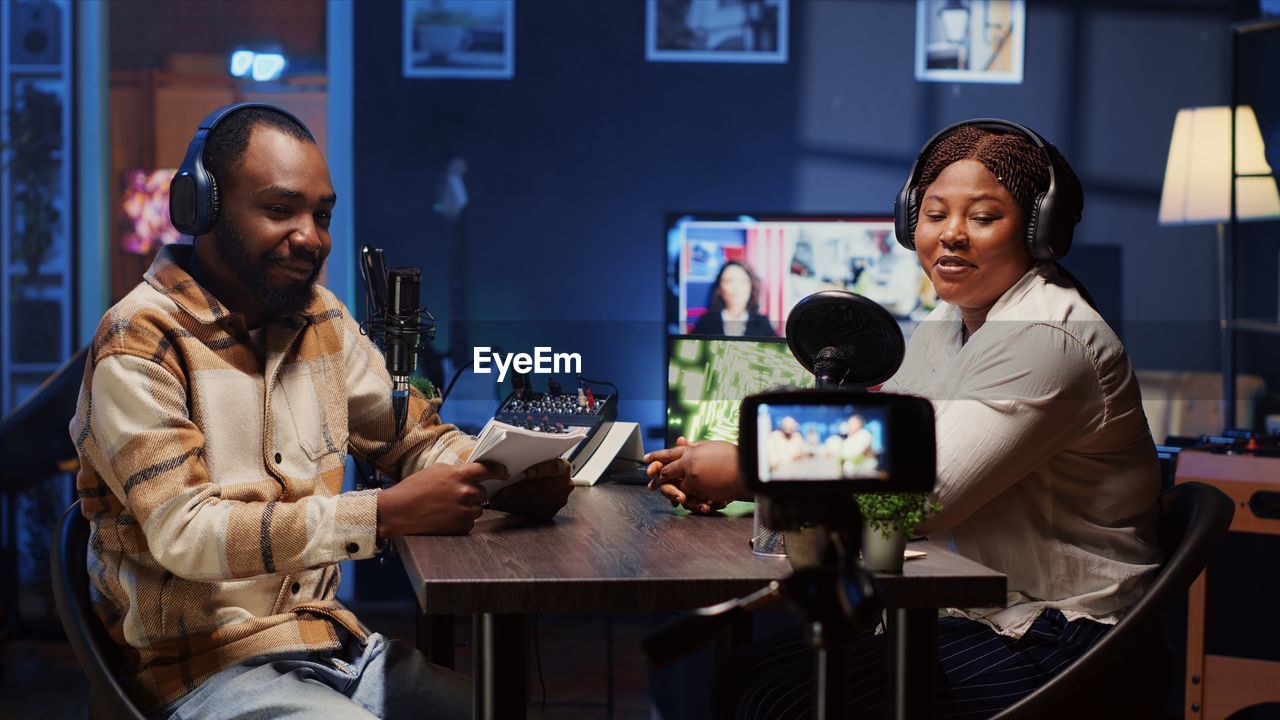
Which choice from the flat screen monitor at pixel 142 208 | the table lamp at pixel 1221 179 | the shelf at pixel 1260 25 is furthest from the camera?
the flat screen monitor at pixel 142 208

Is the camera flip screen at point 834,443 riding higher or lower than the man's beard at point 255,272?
lower

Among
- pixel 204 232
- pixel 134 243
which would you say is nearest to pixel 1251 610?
pixel 204 232

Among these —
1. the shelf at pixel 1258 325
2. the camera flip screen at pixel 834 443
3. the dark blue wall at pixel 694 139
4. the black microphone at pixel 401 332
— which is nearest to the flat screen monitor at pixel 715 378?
the black microphone at pixel 401 332

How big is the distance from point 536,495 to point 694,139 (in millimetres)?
3053

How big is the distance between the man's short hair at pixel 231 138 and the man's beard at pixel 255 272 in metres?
0.08

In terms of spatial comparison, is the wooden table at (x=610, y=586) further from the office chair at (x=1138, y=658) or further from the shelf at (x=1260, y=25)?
the shelf at (x=1260, y=25)

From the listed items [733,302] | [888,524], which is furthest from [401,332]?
[733,302]

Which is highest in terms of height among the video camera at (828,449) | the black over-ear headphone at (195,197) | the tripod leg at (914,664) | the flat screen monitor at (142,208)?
the flat screen monitor at (142,208)

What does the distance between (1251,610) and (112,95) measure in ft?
13.4

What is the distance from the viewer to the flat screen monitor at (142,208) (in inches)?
177

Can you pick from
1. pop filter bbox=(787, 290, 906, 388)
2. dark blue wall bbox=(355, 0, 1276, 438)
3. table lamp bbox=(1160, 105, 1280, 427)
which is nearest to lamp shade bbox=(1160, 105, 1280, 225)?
table lamp bbox=(1160, 105, 1280, 427)

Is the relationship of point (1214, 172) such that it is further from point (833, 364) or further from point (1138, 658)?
point (833, 364)

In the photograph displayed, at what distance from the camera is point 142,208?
14.8 ft

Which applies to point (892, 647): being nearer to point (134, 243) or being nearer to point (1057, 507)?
point (1057, 507)
